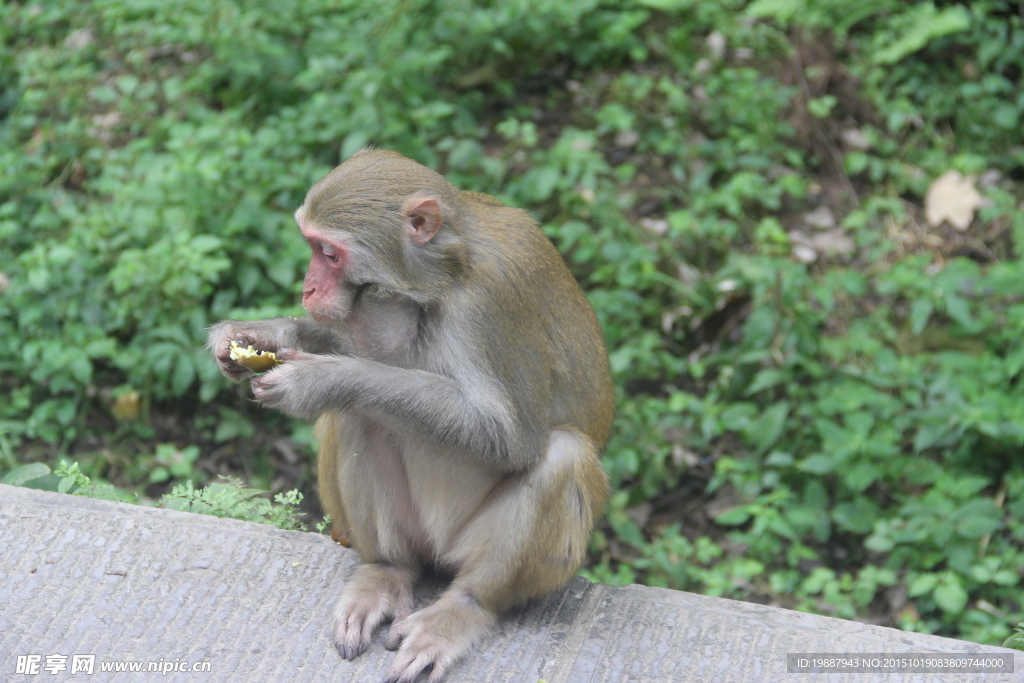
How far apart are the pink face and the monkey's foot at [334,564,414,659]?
93 cm

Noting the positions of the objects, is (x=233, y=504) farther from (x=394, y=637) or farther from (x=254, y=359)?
(x=394, y=637)

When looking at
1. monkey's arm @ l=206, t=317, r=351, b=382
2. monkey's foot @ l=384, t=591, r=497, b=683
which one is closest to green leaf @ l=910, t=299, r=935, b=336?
monkey's foot @ l=384, t=591, r=497, b=683

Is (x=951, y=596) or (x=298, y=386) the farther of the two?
(x=951, y=596)

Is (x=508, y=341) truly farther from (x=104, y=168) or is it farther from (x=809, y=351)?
(x=104, y=168)

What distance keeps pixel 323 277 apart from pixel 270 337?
0.44m

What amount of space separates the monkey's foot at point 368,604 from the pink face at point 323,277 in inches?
36.6

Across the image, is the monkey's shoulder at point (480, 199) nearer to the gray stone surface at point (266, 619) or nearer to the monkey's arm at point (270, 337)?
the monkey's arm at point (270, 337)

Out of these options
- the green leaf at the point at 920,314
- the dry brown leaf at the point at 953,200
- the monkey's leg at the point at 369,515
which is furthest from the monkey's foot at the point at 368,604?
the dry brown leaf at the point at 953,200

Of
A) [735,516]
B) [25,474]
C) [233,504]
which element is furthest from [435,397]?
[735,516]

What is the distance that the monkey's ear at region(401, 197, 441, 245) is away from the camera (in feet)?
10.3

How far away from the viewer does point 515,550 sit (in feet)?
10.5

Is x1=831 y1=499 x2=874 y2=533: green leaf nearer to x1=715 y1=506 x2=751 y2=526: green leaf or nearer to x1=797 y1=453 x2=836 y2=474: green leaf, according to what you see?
x1=797 y1=453 x2=836 y2=474: green leaf

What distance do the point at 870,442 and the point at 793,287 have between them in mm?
1134

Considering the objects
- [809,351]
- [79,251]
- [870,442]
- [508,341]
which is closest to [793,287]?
[809,351]
